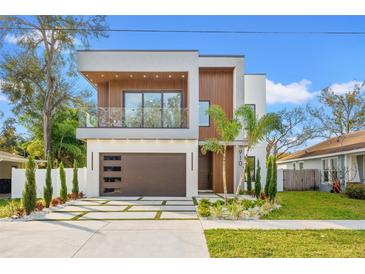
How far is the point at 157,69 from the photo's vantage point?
14609mm

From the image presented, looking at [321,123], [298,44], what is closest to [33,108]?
[298,44]

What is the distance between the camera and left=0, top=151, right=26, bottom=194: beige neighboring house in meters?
17.9

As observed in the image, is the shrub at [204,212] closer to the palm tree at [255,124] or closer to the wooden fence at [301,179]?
the palm tree at [255,124]

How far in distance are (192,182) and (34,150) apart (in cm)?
1533

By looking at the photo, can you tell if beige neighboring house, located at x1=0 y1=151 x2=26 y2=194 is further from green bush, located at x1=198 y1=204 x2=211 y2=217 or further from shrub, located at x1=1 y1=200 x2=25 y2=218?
green bush, located at x1=198 y1=204 x2=211 y2=217

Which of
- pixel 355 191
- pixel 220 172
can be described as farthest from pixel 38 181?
pixel 355 191

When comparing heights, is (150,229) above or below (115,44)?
below

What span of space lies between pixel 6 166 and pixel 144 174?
11894 millimetres

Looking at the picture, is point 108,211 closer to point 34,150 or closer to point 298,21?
point 298,21

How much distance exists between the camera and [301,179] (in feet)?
70.1

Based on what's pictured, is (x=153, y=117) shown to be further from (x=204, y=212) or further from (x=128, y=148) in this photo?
(x=204, y=212)

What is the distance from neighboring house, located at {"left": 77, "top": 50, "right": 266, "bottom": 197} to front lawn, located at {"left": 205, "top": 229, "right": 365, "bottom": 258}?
8050mm

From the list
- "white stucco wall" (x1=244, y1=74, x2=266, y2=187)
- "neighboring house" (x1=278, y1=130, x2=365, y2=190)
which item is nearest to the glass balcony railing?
"white stucco wall" (x1=244, y1=74, x2=266, y2=187)

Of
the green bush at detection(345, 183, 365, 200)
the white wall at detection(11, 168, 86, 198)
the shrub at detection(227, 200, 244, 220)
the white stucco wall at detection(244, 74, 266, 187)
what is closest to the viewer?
the shrub at detection(227, 200, 244, 220)
